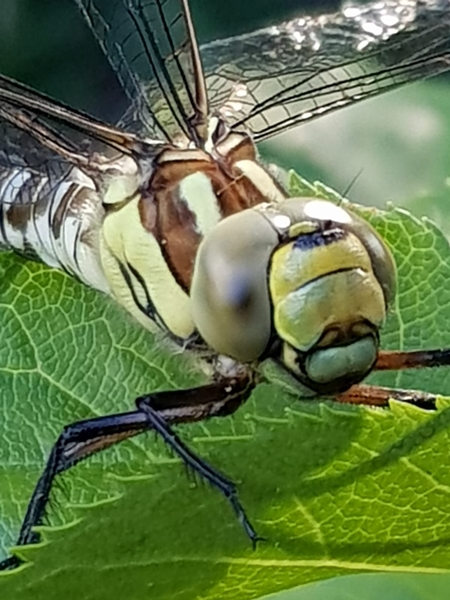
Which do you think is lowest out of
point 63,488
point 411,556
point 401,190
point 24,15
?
point 411,556

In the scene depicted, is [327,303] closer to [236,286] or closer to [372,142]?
[236,286]

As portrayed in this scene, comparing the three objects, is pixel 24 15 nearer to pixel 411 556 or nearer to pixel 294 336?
pixel 294 336

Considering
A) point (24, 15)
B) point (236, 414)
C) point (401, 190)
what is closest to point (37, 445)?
point (236, 414)

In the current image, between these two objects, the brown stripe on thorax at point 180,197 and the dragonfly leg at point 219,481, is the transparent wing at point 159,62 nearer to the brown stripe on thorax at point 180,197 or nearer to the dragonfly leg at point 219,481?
the brown stripe on thorax at point 180,197

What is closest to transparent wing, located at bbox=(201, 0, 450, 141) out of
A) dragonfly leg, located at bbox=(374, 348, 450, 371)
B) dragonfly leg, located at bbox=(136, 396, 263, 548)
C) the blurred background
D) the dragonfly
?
the dragonfly

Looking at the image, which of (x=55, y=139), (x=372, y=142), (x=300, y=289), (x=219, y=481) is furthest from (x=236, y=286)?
(x=372, y=142)

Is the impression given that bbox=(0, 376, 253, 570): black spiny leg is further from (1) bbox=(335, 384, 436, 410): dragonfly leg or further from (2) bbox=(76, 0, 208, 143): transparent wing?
(2) bbox=(76, 0, 208, 143): transparent wing
